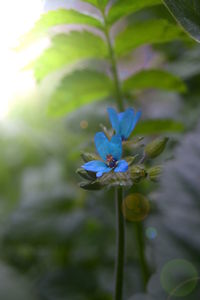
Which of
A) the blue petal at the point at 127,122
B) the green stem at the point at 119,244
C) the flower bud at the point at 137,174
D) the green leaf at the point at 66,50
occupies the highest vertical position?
the green leaf at the point at 66,50

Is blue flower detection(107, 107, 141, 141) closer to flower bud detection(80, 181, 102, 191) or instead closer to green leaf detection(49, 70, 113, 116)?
flower bud detection(80, 181, 102, 191)

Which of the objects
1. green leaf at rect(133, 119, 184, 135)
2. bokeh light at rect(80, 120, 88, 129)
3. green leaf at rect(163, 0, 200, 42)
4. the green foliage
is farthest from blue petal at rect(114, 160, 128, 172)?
bokeh light at rect(80, 120, 88, 129)

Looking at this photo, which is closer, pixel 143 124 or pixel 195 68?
pixel 143 124

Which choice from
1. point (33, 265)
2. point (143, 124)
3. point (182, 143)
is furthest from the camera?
point (33, 265)

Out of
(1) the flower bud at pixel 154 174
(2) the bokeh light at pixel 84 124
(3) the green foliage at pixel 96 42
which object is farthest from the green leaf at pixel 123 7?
(2) the bokeh light at pixel 84 124

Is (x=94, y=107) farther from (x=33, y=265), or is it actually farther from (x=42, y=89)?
(x=42, y=89)

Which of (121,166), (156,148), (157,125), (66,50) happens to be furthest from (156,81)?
(121,166)

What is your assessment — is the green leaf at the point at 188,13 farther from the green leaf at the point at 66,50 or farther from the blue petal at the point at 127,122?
the green leaf at the point at 66,50

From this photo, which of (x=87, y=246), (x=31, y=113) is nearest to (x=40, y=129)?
(x=31, y=113)
